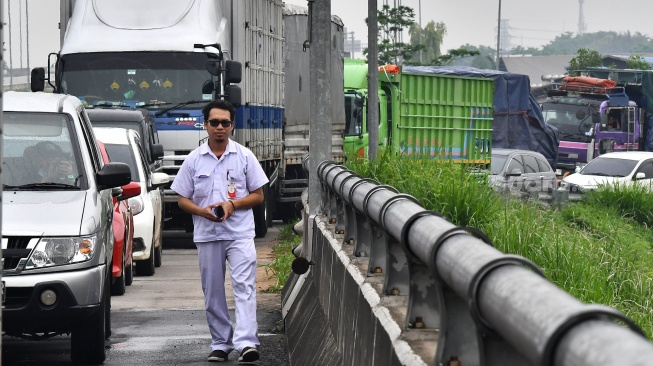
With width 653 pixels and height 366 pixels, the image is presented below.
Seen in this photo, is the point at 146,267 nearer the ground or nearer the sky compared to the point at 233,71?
nearer the ground

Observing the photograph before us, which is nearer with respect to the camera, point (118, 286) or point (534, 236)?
point (534, 236)

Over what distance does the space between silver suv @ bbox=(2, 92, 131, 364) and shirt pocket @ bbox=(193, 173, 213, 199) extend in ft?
1.73

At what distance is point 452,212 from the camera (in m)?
10.7

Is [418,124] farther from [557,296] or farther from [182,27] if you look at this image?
[557,296]

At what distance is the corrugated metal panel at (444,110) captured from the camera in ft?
98.2

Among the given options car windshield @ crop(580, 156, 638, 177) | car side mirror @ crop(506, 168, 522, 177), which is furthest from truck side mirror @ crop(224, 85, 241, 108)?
car windshield @ crop(580, 156, 638, 177)

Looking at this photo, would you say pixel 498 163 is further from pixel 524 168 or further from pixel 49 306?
pixel 49 306

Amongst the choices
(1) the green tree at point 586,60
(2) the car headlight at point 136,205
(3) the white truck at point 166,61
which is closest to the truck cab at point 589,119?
(3) the white truck at point 166,61

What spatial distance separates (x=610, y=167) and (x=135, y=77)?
16.6 meters

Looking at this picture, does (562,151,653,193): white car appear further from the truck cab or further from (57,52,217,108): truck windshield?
the truck cab

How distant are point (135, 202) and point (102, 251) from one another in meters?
8.03

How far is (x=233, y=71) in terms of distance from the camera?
21297 millimetres

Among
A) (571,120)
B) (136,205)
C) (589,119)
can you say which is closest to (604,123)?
(589,119)

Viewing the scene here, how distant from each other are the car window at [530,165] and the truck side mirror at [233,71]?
33.4 feet
